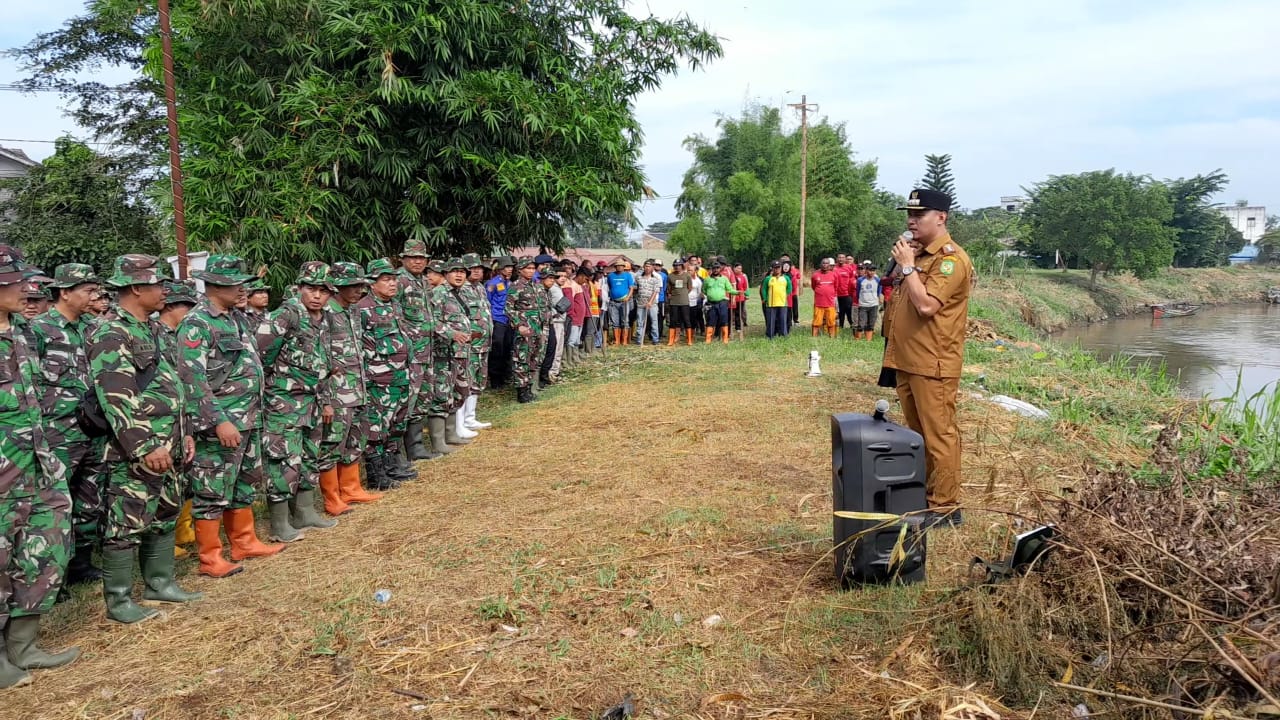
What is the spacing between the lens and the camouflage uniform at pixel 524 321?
29.7 ft

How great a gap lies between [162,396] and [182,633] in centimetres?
113

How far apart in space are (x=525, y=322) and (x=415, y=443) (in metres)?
2.42

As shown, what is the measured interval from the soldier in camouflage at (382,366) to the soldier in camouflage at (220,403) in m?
1.21

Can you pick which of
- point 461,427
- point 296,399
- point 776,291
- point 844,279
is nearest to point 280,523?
point 296,399

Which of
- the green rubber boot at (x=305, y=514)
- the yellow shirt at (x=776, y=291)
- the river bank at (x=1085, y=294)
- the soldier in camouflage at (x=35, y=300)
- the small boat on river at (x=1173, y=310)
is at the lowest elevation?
the small boat on river at (x=1173, y=310)

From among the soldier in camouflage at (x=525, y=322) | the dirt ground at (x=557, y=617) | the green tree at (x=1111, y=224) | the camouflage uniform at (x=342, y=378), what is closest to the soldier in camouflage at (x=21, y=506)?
the dirt ground at (x=557, y=617)

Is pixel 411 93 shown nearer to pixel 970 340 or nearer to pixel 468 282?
pixel 468 282

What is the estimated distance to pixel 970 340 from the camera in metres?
14.0

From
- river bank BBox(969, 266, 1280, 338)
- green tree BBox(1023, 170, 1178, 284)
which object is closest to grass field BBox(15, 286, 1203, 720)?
river bank BBox(969, 266, 1280, 338)

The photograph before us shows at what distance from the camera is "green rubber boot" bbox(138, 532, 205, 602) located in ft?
13.2

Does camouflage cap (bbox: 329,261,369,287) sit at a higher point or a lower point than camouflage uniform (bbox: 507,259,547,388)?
higher

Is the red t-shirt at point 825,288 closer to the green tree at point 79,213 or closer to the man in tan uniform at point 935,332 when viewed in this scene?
the man in tan uniform at point 935,332

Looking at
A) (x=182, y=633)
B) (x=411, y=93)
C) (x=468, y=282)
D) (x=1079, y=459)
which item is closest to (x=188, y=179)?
(x=411, y=93)

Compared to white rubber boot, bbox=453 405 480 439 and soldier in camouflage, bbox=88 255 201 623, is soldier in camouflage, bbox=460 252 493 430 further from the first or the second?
soldier in camouflage, bbox=88 255 201 623
